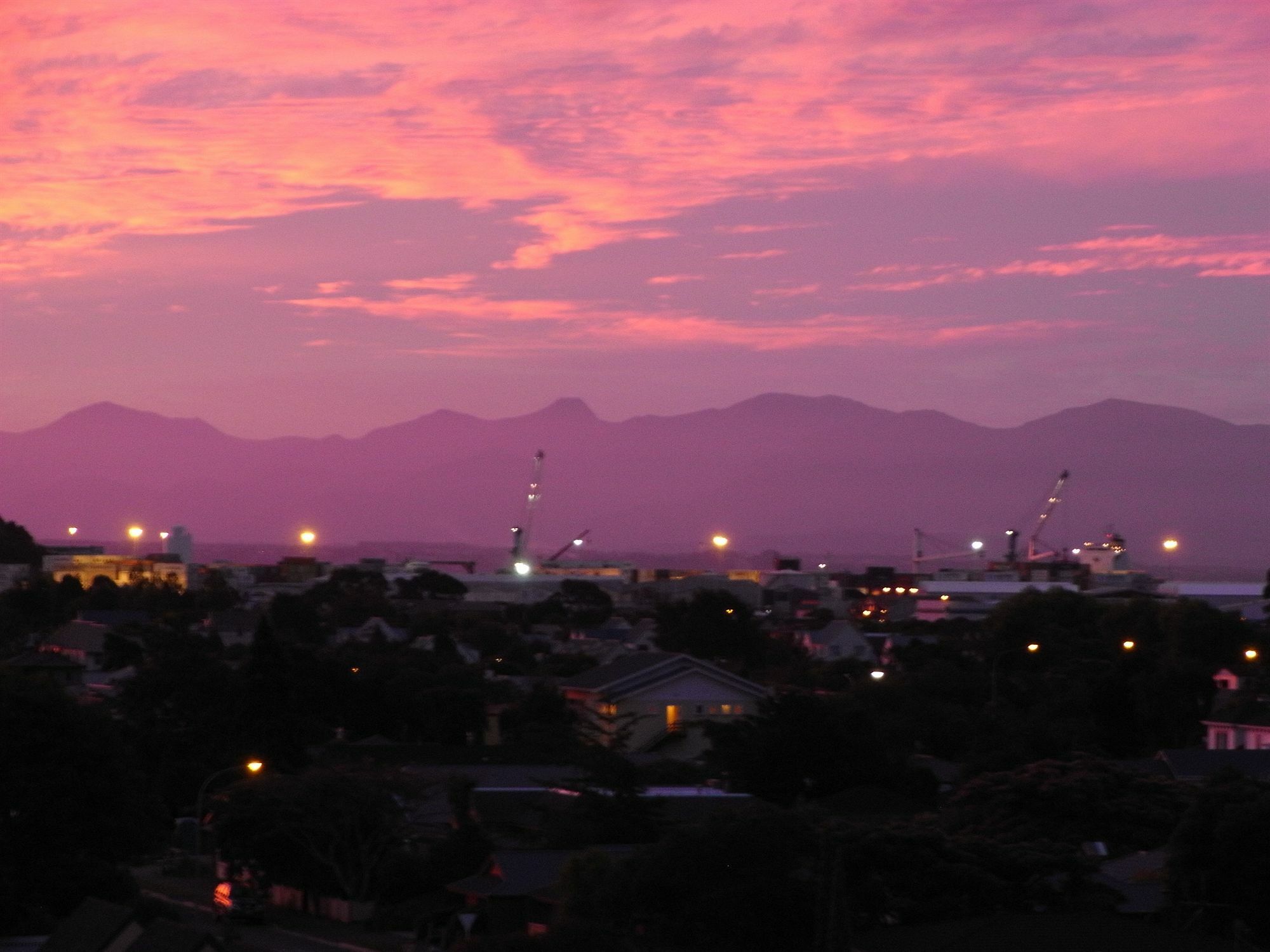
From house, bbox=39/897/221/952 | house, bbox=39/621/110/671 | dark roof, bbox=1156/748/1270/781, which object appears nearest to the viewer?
house, bbox=39/897/221/952

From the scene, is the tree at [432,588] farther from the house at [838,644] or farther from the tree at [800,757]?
the tree at [800,757]

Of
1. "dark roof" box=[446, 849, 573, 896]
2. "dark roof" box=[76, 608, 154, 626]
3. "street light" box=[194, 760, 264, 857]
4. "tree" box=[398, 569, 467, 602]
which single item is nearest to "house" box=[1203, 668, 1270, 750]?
"dark roof" box=[446, 849, 573, 896]

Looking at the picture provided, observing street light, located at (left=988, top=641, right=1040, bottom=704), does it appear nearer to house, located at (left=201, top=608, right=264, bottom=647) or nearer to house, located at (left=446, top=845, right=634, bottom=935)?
house, located at (left=201, top=608, right=264, bottom=647)

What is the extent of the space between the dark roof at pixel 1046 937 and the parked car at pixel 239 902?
11951 mm

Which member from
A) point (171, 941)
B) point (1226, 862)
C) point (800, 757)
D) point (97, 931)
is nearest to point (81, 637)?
point (800, 757)

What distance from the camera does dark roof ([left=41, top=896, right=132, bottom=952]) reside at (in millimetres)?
23297

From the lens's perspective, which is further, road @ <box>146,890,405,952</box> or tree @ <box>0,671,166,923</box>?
tree @ <box>0,671,166,923</box>

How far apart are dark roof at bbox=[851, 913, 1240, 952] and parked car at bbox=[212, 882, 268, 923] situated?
1195cm

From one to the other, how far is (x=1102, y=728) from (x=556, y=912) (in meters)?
28.3

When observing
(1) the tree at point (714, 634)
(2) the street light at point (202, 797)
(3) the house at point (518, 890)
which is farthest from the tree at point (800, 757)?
(1) the tree at point (714, 634)

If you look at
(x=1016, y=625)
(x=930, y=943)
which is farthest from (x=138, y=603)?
(x=930, y=943)

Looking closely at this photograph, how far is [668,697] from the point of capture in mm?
54531

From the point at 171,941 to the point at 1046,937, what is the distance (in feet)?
30.9

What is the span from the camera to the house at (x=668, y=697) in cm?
5338
